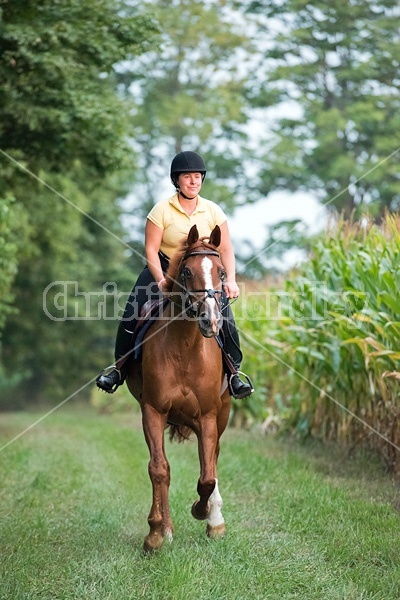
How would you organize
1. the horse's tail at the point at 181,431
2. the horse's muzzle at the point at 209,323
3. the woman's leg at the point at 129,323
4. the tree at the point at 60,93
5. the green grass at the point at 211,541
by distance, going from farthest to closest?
A: the tree at the point at 60,93 → the horse's tail at the point at 181,431 → the woman's leg at the point at 129,323 → the horse's muzzle at the point at 209,323 → the green grass at the point at 211,541

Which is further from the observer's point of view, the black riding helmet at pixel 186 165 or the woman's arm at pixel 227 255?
the woman's arm at pixel 227 255

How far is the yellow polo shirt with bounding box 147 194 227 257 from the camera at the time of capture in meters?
6.50

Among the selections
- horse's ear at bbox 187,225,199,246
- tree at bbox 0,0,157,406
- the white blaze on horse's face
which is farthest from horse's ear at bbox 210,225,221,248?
tree at bbox 0,0,157,406

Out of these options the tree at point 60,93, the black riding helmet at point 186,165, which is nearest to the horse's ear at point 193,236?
the black riding helmet at point 186,165

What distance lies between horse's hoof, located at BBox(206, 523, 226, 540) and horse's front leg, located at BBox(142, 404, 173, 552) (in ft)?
1.23

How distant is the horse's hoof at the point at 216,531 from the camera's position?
6605 millimetres

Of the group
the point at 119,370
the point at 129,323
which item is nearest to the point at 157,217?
the point at 129,323

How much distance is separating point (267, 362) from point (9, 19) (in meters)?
6.83

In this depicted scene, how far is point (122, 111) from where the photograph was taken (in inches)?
528

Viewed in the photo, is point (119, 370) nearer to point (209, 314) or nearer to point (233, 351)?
point (233, 351)

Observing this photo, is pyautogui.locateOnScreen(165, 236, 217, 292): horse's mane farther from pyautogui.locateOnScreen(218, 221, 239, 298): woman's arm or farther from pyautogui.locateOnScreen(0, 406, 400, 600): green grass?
pyautogui.locateOnScreen(0, 406, 400, 600): green grass

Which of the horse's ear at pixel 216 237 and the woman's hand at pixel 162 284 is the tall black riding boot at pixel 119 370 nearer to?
the woman's hand at pixel 162 284

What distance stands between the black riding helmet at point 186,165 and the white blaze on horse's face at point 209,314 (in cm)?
106

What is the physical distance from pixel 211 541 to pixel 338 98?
26779 millimetres
